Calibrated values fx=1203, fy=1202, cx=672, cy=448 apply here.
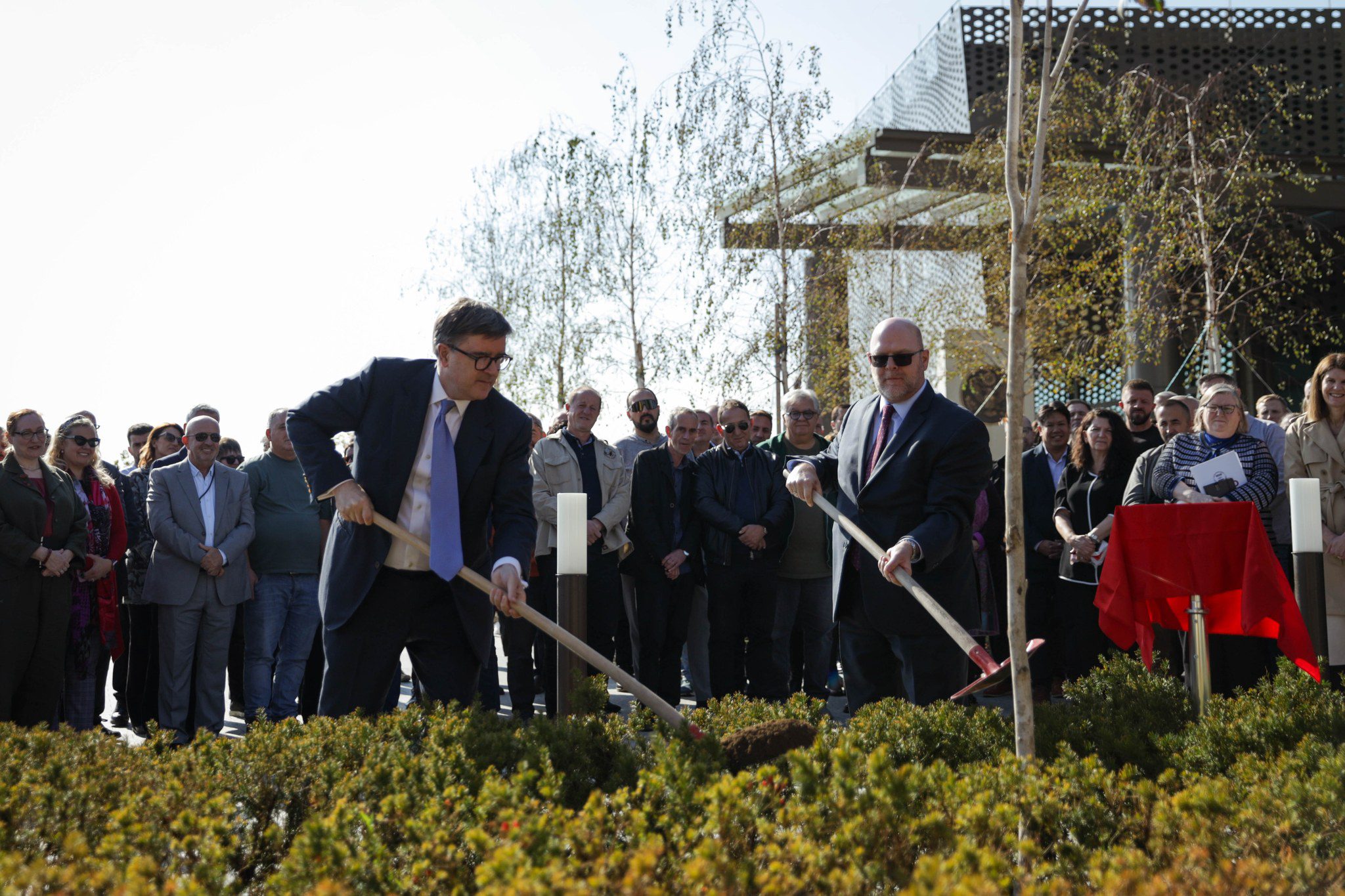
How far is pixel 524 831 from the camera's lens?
2.80m

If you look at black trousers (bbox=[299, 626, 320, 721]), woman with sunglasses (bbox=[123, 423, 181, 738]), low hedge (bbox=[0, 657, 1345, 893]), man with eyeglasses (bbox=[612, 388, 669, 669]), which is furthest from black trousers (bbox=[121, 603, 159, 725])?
low hedge (bbox=[0, 657, 1345, 893])

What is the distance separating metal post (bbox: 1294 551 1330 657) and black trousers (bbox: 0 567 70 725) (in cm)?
703

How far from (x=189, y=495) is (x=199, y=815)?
4.74 metres

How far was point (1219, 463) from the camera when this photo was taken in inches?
273

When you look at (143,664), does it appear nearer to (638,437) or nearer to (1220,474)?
(638,437)

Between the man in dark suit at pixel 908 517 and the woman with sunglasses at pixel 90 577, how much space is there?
4861mm

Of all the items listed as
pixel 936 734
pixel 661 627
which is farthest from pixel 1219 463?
pixel 661 627

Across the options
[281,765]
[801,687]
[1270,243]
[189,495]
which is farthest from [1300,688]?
[1270,243]

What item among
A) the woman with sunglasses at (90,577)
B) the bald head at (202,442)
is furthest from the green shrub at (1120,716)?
the woman with sunglasses at (90,577)

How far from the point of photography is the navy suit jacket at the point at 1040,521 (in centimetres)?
872

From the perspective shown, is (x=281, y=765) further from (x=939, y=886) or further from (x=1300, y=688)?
(x=1300, y=688)

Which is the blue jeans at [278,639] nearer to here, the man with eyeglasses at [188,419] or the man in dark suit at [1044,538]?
the man with eyeglasses at [188,419]

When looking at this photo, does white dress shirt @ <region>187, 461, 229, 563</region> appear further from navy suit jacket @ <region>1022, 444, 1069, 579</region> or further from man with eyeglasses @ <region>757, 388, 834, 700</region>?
navy suit jacket @ <region>1022, 444, 1069, 579</region>

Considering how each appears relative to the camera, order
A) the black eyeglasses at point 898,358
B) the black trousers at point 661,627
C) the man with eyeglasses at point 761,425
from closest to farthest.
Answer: the black eyeglasses at point 898,358 < the black trousers at point 661,627 < the man with eyeglasses at point 761,425
